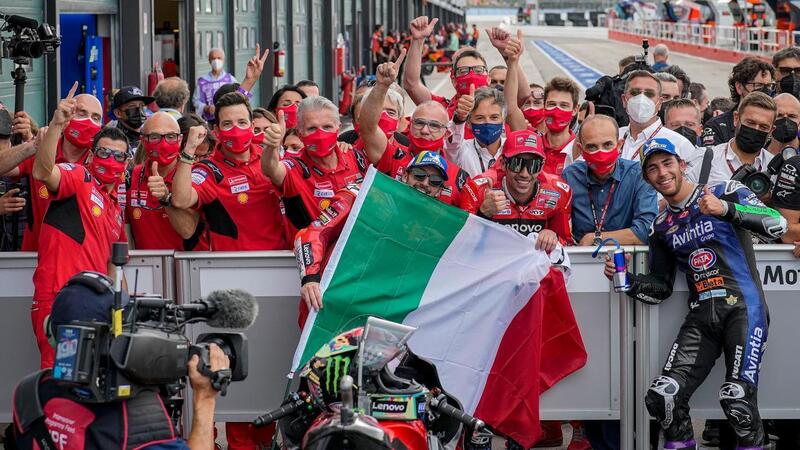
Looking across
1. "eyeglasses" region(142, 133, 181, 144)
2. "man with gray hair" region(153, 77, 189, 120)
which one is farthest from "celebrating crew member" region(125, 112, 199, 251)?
"man with gray hair" region(153, 77, 189, 120)

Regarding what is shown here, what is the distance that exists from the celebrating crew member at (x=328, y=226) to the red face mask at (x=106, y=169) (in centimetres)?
116

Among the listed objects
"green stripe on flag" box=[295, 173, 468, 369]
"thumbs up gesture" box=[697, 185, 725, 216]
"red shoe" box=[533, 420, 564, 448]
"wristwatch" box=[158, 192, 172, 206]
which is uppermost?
"thumbs up gesture" box=[697, 185, 725, 216]

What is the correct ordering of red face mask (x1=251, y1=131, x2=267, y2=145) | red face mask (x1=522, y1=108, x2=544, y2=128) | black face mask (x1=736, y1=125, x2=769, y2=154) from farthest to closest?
red face mask (x1=522, y1=108, x2=544, y2=128) → black face mask (x1=736, y1=125, x2=769, y2=154) → red face mask (x1=251, y1=131, x2=267, y2=145)

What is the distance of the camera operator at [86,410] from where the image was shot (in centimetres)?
425

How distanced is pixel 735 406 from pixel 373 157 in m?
2.88

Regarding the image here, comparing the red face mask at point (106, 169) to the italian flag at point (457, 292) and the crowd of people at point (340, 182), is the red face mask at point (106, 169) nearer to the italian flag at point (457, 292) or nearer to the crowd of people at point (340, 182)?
the crowd of people at point (340, 182)

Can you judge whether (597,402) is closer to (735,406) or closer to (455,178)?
(735,406)

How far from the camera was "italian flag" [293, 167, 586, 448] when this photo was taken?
7070 mm

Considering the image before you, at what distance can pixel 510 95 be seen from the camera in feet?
31.7

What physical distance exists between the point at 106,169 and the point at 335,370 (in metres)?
2.74

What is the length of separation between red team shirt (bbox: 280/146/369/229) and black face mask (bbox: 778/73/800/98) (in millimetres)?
5332

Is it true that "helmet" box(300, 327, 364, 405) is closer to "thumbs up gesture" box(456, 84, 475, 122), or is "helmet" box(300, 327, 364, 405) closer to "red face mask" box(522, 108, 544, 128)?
"thumbs up gesture" box(456, 84, 475, 122)

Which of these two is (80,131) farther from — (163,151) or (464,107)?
(464,107)

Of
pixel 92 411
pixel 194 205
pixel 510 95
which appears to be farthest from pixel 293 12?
pixel 92 411
